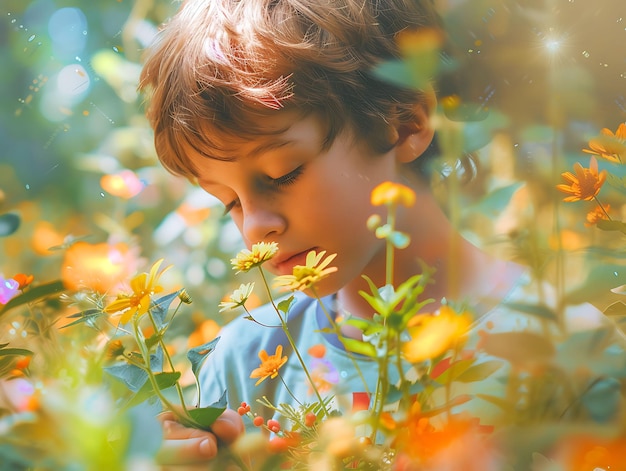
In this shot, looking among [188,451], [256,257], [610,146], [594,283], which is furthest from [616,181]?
[188,451]

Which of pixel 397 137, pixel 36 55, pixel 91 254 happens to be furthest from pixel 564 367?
pixel 36 55

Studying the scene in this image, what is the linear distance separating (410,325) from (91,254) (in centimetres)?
79

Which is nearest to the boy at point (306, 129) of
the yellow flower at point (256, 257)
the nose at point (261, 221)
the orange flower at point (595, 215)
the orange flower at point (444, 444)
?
the nose at point (261, 221)

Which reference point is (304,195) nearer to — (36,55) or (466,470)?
(466,470)

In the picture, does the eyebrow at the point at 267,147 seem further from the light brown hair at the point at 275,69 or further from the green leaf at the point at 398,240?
the green leaf at the point at 398,240

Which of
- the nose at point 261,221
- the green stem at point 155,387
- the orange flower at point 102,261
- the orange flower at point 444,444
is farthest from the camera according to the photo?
the orange flower at point 102,261

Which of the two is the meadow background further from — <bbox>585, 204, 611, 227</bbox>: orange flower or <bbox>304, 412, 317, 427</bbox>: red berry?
<bbox>304, 412, 317, 427</bbox>: red berry

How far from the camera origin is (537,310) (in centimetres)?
38

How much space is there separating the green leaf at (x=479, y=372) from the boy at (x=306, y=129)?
0.31 metres

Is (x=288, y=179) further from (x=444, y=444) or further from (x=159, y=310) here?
(x=444, y=444)

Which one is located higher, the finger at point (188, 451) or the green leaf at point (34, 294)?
the green leaf at point (34, 294)

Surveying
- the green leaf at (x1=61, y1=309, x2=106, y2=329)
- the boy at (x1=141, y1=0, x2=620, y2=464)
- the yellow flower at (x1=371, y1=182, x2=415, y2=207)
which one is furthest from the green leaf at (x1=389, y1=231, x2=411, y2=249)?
the boy at (x1=141, y1=0, x2=620, y2=464)

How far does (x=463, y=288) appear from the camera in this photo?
804mm

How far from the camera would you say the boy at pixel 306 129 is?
0.75 m
